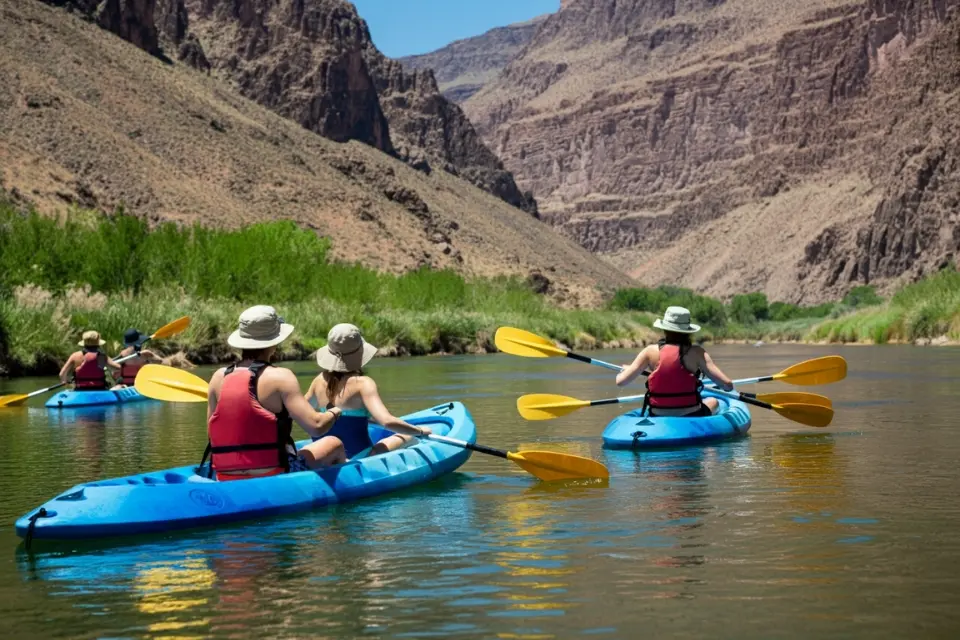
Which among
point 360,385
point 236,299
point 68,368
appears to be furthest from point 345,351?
point 236,299

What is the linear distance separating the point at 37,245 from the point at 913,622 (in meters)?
36.2

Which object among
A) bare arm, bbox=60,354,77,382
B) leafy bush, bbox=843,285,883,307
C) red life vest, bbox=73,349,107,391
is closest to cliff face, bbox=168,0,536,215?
leafy bush, bbox=843,285,883,307

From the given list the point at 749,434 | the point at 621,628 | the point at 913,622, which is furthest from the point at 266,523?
the point at 749,434

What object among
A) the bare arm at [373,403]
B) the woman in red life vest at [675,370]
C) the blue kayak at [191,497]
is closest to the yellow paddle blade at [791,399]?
the woman in red life vest at [675,370]

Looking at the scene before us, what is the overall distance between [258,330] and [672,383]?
256 inches

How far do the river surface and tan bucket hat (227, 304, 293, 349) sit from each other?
1.36 metres

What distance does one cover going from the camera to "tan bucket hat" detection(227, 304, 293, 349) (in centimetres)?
977

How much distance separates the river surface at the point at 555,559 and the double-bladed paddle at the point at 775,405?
2.52 feet

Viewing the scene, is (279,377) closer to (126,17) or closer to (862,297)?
(126,17)

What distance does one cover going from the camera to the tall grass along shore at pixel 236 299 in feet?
110

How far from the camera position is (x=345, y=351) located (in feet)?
35.5

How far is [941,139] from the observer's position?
332 feet

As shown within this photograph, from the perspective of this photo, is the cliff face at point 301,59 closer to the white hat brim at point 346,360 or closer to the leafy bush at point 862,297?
the leafy bush at point 862,297

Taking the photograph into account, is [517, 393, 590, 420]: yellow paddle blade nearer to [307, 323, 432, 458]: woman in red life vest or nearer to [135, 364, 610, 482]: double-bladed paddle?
[135, 364, 610, 482]: double-bladed paddle
